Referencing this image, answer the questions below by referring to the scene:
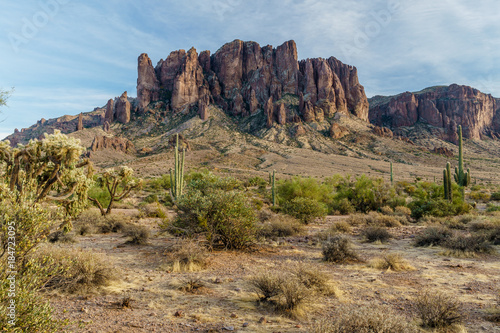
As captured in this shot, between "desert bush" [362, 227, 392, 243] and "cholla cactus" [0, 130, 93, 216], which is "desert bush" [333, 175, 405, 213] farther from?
"cholla cactus" [0, 130, 93, 216]

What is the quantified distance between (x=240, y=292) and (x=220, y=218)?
3.47 m

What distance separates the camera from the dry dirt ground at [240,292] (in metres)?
4.54

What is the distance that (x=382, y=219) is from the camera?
51.2ft

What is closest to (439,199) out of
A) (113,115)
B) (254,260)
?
(254,260)

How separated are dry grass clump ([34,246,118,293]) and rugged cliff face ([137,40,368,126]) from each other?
336 feet

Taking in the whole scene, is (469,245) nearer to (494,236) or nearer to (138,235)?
(494,236)

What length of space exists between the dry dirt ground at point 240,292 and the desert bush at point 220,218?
0.53m

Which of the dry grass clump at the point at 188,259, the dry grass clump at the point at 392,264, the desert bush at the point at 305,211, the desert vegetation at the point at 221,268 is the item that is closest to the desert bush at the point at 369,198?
the desert bush at the point at 305,211

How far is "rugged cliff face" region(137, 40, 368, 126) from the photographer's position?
117 metres

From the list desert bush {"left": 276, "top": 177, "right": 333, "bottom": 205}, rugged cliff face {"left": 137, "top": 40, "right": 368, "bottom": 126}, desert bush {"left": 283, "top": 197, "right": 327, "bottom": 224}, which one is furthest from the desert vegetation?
rugged cliff face {"left": 137, "top": 40, "right": 368, "bottom": 126}

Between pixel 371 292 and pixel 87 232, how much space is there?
12238 mm

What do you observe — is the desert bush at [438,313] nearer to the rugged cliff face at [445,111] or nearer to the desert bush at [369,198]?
the desert bush at [369,198]

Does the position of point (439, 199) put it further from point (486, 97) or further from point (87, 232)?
point (486, 97)

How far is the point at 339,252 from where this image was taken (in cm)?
849
